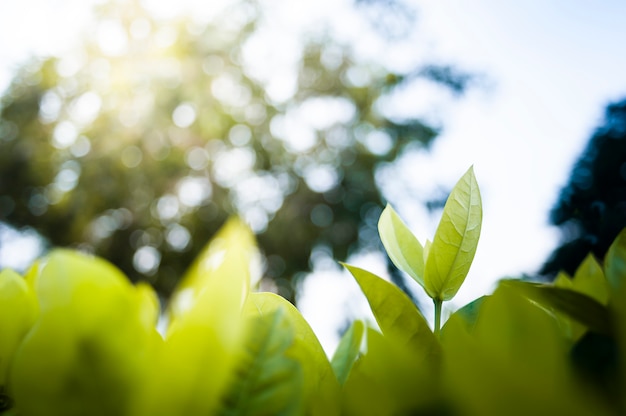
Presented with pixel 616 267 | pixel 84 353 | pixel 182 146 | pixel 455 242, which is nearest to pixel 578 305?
pixel 616 267

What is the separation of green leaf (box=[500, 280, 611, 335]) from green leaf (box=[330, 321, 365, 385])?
139 mm

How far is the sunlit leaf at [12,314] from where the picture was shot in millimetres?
315

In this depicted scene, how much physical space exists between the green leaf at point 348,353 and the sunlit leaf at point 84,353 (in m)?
0.18

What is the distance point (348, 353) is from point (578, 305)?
18cm

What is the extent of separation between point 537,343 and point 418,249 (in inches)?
10.5

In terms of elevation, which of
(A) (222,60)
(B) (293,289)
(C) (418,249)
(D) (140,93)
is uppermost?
(C) (418,249)

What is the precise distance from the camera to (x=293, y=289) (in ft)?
36.2

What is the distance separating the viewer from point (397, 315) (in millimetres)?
361

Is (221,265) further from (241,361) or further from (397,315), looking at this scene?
(397,315)

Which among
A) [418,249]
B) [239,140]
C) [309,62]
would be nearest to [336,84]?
[309,62]

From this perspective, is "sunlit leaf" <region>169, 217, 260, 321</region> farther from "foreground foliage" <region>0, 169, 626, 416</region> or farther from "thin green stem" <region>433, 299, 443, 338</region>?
"thin green stem" <region>433, 299, 443, 338</region>

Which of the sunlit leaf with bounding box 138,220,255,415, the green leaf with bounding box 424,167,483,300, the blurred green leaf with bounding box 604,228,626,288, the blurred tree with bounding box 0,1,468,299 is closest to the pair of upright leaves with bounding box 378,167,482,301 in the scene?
the green leaf with bounding box 424,167,483,300

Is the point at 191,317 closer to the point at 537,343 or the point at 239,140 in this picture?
the point at 537,343

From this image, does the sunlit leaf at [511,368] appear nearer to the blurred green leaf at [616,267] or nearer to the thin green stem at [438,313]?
the blurred green leaf at [616,267]
